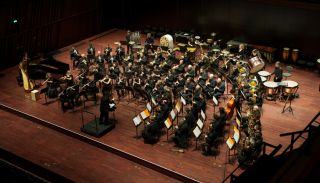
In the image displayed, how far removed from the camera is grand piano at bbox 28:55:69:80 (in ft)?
43.2

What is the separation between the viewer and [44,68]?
43.8ft

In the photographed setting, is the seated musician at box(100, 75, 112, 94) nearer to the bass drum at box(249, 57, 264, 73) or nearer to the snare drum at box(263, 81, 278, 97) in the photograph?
the bass drum at box(249, 57, 264, 73)

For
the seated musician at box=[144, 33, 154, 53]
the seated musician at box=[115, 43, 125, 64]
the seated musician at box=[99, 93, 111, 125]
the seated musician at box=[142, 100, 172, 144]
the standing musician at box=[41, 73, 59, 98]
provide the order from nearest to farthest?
the seated musician at box=[142, 100, 172, 144], the seated musician at box=[99, 93, 111, 125], the standing musician at box=[41, 73, 59, 98], the seated musician at box=[115, 43, 125, 64], the seated musician at box=[144, 33, 154, 53]

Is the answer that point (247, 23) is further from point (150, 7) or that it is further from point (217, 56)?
point (150, 7)

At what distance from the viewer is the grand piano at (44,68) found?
13.2 m

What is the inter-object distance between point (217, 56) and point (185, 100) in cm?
297

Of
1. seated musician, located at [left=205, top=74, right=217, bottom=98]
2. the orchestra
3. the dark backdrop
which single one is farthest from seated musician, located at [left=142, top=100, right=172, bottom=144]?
the dark backdrop

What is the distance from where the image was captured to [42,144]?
35.7 ft

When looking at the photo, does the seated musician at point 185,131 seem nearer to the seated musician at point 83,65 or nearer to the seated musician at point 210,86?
the seated musician at point 210,86

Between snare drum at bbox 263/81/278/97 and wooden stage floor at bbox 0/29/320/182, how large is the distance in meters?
0.30

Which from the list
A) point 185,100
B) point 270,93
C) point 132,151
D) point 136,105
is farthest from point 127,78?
point 270,93

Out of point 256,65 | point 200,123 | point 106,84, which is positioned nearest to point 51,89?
point 106,84

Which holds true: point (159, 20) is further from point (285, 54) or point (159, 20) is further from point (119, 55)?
A: point (285, 54)

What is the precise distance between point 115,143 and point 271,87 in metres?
4.12
